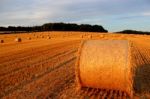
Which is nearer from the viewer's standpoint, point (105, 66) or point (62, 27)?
point (105, 66)

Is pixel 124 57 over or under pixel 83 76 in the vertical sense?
over

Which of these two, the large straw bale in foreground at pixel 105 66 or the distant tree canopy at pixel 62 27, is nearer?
the large straw bale in foreground at pixel 105 66

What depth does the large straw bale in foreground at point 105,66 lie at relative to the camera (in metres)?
9.09

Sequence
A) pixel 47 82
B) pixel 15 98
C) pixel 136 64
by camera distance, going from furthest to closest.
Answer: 1. pixel 136 64
2. pixel 47 82
3. pixel 15 98

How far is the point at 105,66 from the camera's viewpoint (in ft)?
30.5

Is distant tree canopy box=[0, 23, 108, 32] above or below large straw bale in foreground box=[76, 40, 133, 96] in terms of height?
below

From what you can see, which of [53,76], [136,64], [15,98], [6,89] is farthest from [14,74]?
[136,64]

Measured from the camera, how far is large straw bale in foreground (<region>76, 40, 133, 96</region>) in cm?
909

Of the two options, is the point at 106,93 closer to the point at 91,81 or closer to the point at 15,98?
the point at 91,81

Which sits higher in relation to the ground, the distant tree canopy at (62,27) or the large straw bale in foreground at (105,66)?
the large straw bale in foreground at (105,66)

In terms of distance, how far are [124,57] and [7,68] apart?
5774mm

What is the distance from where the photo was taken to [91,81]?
9.58 metres

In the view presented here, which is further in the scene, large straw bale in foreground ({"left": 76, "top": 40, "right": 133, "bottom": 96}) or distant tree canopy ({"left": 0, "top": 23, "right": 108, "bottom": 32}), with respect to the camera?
distant tree canopy ({"left": 0, "top": 23, "right": 108, "bottom": 32})

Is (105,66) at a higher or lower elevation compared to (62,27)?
higher
